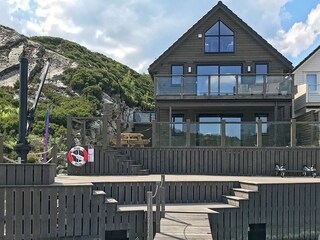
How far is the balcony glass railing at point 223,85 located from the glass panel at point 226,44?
268cm

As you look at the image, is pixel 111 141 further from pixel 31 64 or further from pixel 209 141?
pixel 31 64

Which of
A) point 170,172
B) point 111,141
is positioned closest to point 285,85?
point 170,172

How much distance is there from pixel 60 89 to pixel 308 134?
66.5 ft

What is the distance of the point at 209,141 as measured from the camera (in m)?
16.4

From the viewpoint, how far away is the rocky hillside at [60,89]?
25925mm

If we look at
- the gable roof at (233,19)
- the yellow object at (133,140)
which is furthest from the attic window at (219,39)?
the yellow object at (133,140)

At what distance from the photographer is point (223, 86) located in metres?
20.6

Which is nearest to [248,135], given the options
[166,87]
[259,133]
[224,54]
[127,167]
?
[259,133]

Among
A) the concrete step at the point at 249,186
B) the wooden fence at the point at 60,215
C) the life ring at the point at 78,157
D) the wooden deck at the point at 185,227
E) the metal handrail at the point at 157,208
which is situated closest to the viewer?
the metal handrail at the point at 157,208

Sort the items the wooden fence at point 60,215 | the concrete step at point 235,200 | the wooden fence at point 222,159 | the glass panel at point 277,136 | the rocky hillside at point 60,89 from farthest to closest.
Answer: the rocky hillside at point 60,89
the glass panel at point 277,136
the wooden fence at point 222,159
the concrete step at point 235,200
the wooden fence at point 60,215

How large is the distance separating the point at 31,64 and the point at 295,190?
25.6 meters

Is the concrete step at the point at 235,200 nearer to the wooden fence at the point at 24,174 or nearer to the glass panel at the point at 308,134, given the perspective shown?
the wooden fence at the point at 24,174

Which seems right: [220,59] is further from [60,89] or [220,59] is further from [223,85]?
[60,89]

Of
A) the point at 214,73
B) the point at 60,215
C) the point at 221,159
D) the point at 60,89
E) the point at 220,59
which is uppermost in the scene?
the point at 220,59
